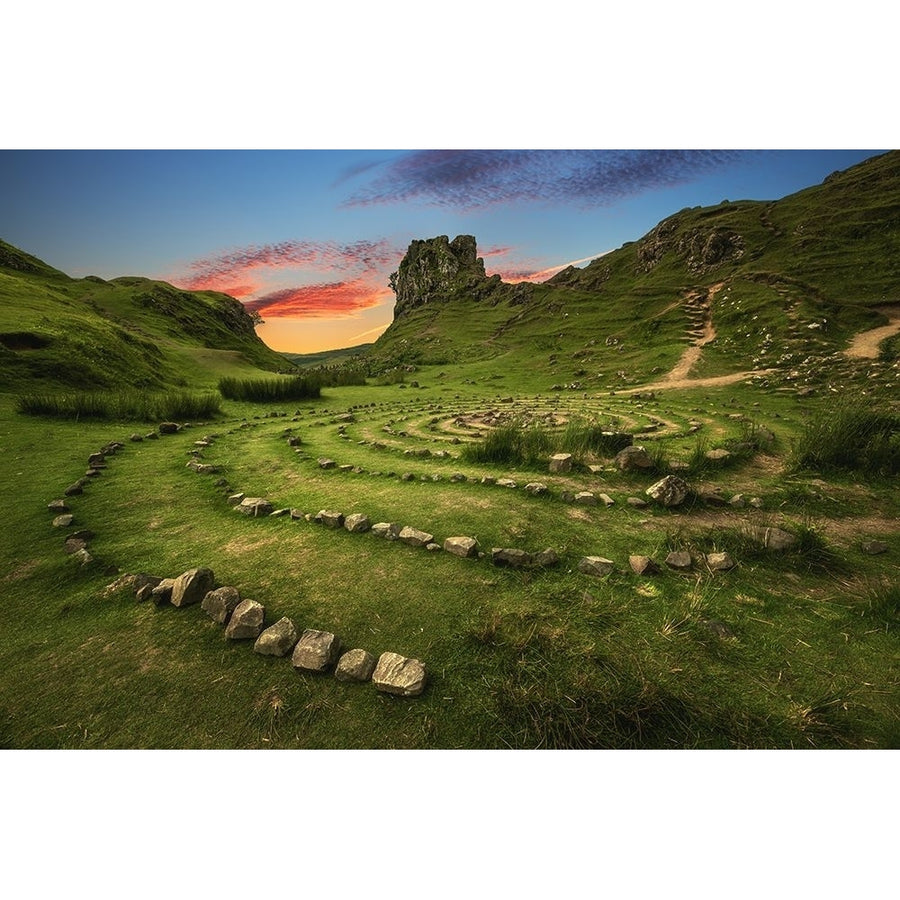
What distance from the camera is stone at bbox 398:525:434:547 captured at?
438 centimetres

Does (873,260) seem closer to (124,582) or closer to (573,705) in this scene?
(573,705)

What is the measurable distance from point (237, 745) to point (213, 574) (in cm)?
183

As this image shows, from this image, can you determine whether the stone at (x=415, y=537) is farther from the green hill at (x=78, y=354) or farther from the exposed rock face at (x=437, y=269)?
the exposed rock face at (x=437, y=269)

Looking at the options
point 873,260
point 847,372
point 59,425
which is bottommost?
point 847,372

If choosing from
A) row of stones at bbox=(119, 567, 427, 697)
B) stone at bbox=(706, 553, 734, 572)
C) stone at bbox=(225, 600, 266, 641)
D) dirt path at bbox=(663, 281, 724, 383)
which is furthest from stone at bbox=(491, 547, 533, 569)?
dirt path at bbox=(663, 281, 724, 383)

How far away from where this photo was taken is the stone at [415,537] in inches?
172

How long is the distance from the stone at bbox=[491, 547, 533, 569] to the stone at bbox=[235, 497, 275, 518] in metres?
3.27

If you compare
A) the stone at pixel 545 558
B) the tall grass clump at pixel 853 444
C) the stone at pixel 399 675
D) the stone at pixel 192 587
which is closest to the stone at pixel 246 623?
the stone at pixel 192 587

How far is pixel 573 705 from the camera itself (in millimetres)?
2406

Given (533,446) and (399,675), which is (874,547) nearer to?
(533,446)

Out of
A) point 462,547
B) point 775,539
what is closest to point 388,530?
point 462,547

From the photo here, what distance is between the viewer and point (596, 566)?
12.6 feet

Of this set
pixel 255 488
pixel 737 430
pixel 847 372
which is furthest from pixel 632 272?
pixel 255 488

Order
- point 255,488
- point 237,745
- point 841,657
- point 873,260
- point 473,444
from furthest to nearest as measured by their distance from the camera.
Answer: point 873,260 → point 473,444 → point 255,488 → point 841,657 → point 237,745
